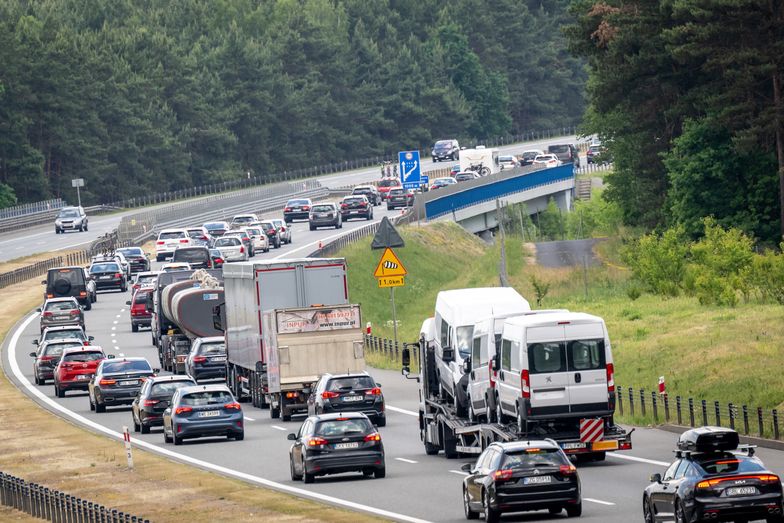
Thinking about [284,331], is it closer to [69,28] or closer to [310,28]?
[69,28]

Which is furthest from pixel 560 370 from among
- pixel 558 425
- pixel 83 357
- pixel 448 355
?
pixel 83 357

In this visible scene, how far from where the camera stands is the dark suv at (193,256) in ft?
265

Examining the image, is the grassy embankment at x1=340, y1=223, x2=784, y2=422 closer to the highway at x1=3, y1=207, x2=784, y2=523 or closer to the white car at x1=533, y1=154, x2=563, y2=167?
the highway at x1=3, y1=207, x2=784, y2=523

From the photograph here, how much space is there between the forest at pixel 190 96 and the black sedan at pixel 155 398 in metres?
98.7

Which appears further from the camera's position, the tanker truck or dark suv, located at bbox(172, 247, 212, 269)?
dark suv, located at bbox(172, 247, 212, 269)

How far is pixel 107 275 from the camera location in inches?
3179

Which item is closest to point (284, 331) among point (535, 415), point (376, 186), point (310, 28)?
point (535, 415)

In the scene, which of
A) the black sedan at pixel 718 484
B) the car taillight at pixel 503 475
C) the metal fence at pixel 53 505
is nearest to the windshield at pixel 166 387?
the metal fence at pixel 53 505

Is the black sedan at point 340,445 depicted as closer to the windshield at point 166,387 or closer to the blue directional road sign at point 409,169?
the windshield at point 166,387

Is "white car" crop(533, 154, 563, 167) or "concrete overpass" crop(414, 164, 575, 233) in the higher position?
"white car" crop(533, 154, 563, 167)

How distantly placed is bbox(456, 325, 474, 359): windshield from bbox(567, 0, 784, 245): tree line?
112 ft

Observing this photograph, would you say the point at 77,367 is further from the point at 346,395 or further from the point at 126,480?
the point at 126,480

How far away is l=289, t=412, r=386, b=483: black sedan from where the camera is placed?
29.5 meters

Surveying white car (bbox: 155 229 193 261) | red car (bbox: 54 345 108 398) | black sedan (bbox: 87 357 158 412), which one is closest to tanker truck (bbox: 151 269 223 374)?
red car (bbox: 54 345 108 398)
